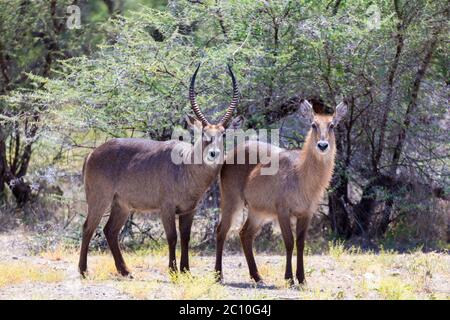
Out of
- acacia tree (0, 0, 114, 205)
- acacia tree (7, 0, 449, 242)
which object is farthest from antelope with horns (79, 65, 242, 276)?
acacia tree (0, 0, 114, 205)

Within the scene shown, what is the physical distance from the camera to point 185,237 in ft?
32.3

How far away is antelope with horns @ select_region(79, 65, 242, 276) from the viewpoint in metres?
9.81

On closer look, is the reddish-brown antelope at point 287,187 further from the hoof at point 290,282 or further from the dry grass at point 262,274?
the dry grass at point 262,274

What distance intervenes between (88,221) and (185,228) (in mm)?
1292

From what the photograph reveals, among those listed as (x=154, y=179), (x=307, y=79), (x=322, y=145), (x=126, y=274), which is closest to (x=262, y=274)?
(x=126, y=274)

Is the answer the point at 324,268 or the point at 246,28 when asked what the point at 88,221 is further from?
the point at 246,28

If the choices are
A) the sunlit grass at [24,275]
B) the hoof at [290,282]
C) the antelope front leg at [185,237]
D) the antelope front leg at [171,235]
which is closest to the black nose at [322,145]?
the hoof at [290,282]

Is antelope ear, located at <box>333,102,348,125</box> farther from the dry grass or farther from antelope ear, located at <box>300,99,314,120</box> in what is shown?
the dry grass

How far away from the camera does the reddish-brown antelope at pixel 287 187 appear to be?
9617 mm

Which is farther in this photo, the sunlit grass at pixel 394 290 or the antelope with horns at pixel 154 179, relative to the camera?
the antelope with horns at pixel 154 179

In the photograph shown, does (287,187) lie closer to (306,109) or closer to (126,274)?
(306,109)

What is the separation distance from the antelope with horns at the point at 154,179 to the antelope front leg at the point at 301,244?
1165mm

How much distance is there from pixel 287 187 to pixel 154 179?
5.26 ft

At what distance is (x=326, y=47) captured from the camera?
1230 centimetres
